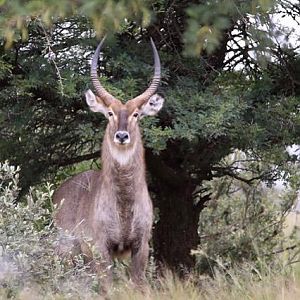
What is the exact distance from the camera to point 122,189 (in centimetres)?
952

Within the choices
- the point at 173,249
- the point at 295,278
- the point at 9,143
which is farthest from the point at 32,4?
the point at 173,249

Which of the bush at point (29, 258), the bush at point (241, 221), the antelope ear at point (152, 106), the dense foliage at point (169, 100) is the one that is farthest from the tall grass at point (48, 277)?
the bush at point (241, 221)

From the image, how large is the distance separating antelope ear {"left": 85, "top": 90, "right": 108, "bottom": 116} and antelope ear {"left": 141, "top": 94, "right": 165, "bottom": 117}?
0.40 metres

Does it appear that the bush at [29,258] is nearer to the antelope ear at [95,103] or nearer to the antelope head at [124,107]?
the antelope head at [124,107]

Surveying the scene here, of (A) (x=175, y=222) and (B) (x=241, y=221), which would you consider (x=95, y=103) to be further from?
(B) (x=241, y=221)

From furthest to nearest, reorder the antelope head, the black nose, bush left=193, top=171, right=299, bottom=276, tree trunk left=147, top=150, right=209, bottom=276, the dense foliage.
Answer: bush left=193, top=171, right=299, bottom=276
tree trunk left=147, top=150, right=209, bottom=276
the dense foliage
the antelope head
the black nose

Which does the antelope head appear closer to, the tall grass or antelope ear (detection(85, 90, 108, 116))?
antelope ear (detection(85, 90, 108, 116))

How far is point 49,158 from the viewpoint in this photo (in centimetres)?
1180

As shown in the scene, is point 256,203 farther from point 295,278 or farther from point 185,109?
point 295,278

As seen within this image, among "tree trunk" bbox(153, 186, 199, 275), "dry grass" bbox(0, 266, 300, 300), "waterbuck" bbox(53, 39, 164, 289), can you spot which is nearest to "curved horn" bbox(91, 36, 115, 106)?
"waterbuck" bbox(53, 39, 164, 289)

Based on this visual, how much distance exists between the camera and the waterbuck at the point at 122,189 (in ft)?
30.5

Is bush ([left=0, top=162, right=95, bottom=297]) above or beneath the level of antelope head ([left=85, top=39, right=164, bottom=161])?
beneath

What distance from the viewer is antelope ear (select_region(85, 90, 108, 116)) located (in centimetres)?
933

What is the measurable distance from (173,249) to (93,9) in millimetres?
6243
